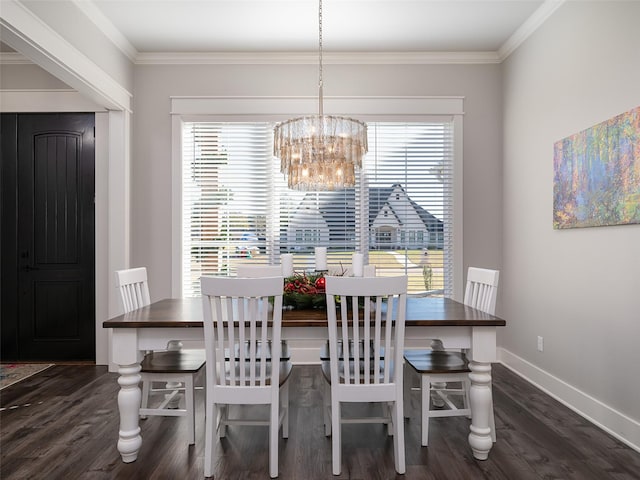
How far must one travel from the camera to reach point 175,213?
13.4 feet

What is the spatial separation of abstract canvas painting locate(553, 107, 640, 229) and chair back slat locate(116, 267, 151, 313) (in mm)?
3043

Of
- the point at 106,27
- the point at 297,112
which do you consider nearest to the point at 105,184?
the point at 106,27

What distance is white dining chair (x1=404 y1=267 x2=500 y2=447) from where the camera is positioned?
2330mm

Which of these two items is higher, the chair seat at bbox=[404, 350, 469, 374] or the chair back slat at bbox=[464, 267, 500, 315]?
the chair back slat at bbox=[464, 267, 500, 315]

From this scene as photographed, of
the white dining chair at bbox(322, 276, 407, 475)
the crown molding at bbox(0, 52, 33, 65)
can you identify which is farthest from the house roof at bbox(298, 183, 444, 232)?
the crown molding at bbox(0, 52, 33, 65)

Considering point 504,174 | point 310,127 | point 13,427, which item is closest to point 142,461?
point 13,427

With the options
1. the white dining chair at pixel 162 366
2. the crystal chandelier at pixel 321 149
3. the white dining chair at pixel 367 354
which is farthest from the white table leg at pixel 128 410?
the crystal chandelier at pixel 321 149

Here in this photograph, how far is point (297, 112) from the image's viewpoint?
4.07 metres

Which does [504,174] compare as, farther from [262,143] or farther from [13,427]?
[13,427]

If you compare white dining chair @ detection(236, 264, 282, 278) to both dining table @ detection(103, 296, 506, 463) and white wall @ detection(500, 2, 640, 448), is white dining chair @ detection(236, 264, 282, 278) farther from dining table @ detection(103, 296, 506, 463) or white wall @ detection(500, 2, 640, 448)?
white wall @ detection(500, 2, 640, 448)

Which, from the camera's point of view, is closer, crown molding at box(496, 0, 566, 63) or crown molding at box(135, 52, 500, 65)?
crown molding at box(496, 0, 566, 63)

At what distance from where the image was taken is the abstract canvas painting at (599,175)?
238 cm

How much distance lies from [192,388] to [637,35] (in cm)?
323

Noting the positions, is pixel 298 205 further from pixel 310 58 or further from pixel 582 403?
pixel 582 403
